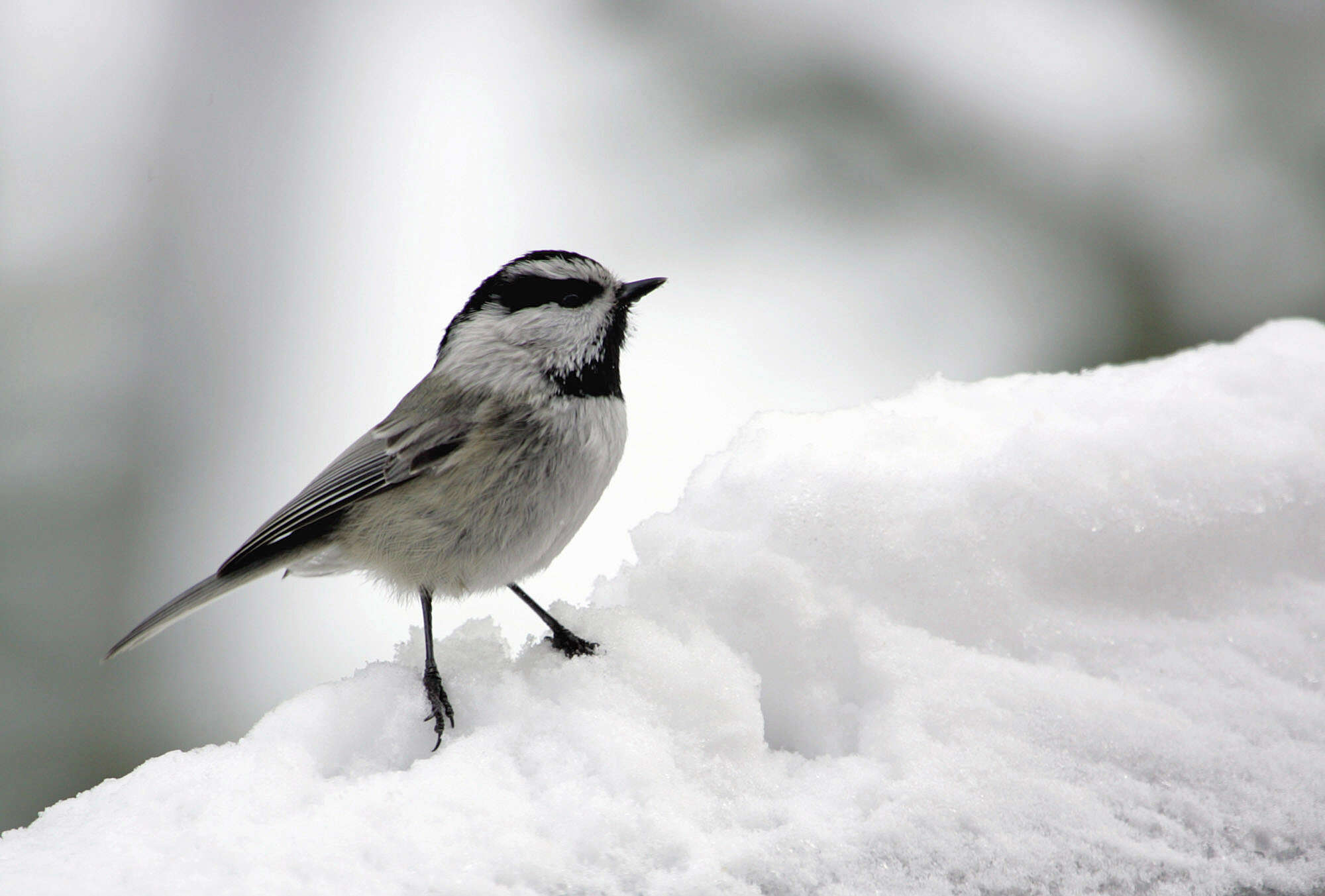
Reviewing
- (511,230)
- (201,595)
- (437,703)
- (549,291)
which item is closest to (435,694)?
(437,703)

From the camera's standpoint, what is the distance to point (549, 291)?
1867 mm

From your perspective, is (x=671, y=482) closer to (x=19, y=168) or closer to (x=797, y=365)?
(x=797, y=365)

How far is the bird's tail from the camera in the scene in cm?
181

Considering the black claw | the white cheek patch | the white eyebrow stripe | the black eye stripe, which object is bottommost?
the black claw

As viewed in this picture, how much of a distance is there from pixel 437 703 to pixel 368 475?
1.89 feet

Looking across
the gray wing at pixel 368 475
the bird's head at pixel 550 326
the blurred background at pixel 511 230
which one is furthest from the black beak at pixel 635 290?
the blurred background at pixel 511 230

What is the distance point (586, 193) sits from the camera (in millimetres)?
3633

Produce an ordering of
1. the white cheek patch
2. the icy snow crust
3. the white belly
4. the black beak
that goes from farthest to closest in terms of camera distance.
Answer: the black beak → the white cheek patch → the white belly → the icy snow crust

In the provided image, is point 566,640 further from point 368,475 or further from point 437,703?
point 368,475

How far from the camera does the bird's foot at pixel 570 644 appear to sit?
57.7 inches

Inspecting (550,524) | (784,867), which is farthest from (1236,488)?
(550,524)

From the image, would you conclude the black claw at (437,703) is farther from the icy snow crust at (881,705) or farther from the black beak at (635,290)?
the black beak at (635,290)

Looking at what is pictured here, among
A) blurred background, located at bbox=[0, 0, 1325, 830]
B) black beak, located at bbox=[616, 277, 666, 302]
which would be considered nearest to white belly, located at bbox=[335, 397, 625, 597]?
black beak, located at bbox=[616, 277, 666, 302]

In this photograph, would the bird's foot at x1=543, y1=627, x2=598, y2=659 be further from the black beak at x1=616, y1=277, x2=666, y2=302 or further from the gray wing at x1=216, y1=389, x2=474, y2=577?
the black beak at x1=616, y1=277, x2=666, y2=302
